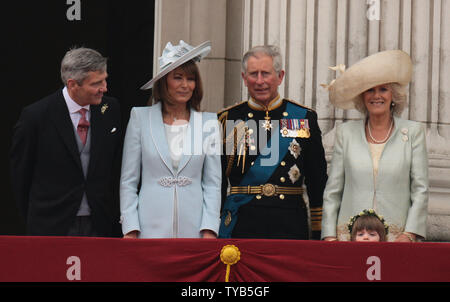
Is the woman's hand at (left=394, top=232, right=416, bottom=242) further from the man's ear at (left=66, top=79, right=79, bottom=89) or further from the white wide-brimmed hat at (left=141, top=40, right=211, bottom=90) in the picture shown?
the man's ear at (left=66, top=79, right=79, bottom=89)

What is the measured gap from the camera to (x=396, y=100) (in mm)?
5461

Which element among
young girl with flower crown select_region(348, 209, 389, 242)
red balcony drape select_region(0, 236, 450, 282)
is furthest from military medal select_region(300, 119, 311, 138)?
red balcony drape select_region(0, 236, 450, 282)

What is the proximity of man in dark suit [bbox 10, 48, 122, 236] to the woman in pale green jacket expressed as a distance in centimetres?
128

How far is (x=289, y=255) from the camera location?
4.62 metres

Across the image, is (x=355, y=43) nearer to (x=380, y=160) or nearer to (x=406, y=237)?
(x=380, y=160)

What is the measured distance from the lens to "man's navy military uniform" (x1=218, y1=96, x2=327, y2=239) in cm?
541

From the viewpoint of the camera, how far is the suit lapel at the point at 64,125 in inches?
206

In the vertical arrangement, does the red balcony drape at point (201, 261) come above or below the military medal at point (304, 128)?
below

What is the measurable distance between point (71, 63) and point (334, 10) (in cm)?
240

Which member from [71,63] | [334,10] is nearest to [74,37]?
[334,10]

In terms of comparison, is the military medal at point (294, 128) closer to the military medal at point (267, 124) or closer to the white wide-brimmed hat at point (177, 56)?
the military medal at point (267, 124)

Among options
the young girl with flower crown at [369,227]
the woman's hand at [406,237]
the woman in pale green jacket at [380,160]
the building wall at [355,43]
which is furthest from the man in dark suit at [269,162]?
the building wall at [355,43]
